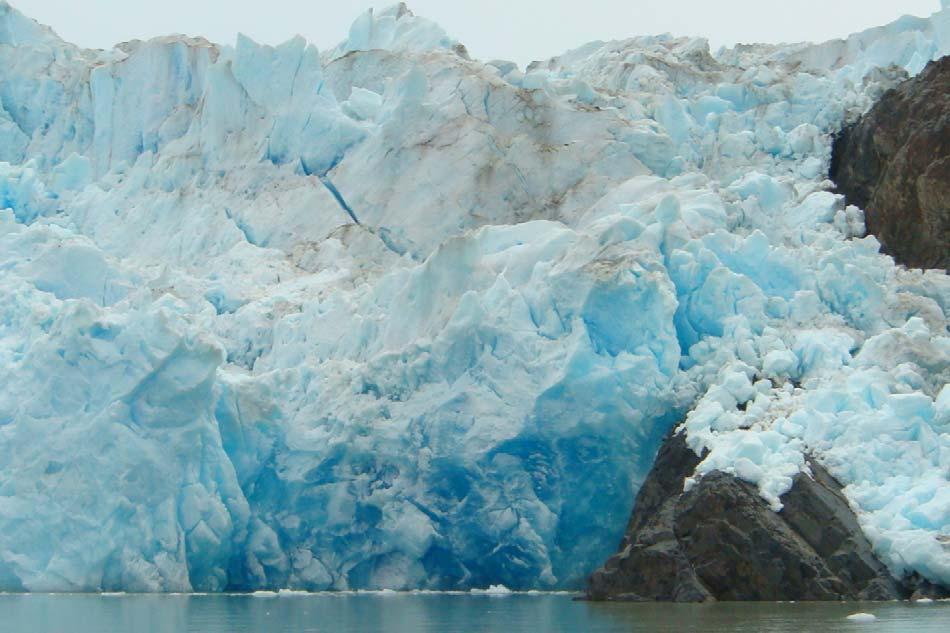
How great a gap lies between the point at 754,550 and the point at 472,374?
4659 millimetres

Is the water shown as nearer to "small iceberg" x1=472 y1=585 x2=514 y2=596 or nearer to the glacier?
"small iceberg" x1=472 y1=585 x2=514 y2=596

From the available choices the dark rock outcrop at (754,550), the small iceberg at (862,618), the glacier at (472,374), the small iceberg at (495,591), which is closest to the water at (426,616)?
the small iceberg at (862,618)

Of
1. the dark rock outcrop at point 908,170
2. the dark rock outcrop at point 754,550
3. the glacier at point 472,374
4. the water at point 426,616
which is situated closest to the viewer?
the water at point 426,616

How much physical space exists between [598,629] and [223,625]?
3382mm

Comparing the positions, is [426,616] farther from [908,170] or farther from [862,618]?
[908,170]

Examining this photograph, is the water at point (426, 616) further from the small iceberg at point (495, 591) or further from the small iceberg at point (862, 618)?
the small iceberg at point (495, 591)

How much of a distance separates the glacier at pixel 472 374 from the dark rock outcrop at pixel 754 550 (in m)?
0.25

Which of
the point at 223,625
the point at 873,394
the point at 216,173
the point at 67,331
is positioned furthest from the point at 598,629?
the point at 216,173

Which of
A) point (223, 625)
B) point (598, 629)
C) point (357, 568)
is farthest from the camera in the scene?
point (357, 568)

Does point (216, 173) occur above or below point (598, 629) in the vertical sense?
above

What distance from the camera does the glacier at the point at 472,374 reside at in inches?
706

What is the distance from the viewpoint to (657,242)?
19.5m

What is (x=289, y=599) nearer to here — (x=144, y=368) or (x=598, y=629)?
(x=144, y=368)

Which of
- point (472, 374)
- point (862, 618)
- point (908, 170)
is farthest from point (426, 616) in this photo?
point (908, 170)
